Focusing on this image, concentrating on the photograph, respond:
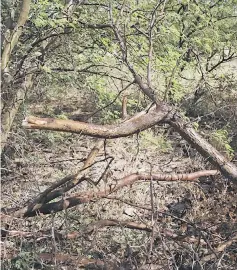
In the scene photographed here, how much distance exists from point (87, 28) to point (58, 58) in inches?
28.6

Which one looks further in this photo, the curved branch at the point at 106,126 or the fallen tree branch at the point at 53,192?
the fallen tree branch at the point at 53,192

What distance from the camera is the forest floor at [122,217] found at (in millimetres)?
4051

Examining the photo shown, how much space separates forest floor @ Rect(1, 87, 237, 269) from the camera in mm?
4051

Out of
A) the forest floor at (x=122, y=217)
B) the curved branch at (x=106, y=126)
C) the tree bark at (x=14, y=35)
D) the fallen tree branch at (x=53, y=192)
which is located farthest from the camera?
the tree bark at (x=14, y=35)

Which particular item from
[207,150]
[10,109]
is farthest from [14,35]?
[207,150]

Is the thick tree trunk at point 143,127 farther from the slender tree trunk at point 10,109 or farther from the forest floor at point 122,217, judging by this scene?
the slender tree trunk at point 10,109

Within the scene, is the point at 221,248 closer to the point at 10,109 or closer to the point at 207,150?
the point at 207,150

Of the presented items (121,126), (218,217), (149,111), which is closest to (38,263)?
(121,126)

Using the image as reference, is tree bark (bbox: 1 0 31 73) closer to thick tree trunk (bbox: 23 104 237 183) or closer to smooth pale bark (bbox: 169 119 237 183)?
thick tree trunk (bbox: 23 104 237 183)

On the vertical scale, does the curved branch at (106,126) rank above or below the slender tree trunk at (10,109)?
below

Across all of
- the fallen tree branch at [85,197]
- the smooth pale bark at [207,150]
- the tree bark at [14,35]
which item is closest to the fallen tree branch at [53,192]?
the fallen tree branch at [85,197]

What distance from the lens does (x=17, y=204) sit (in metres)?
4.79

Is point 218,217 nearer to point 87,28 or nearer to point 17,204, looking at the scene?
point 17,204

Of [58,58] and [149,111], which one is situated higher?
[58,58]
